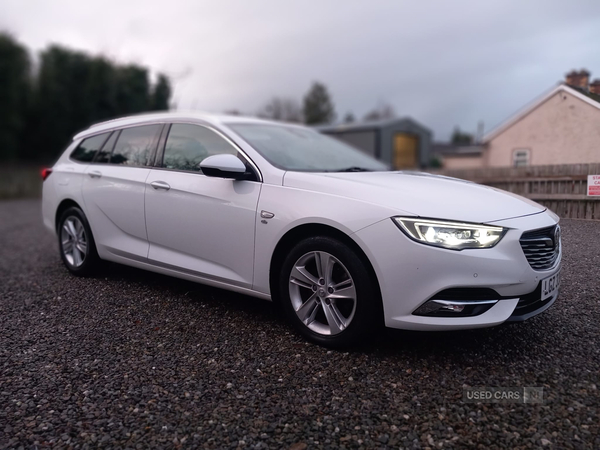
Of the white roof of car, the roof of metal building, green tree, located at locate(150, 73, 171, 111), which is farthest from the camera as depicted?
the roof of metal building

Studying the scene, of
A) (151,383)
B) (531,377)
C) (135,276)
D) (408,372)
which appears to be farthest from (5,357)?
(531,377)

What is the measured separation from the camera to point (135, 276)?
482 centimetres

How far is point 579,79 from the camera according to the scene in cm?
362

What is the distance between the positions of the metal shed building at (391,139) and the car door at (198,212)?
2130cm

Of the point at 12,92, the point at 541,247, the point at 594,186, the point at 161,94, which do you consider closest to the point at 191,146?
the point at 541,247

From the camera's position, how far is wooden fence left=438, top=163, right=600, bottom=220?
327 cm

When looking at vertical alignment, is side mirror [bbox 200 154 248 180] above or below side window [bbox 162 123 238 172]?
below

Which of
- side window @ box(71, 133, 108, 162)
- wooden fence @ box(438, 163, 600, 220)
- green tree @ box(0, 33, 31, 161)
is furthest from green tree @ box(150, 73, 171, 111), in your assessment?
wooden fence @ box(438, 163, 600, 220)

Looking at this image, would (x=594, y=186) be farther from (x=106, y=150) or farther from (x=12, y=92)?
(x=12, y=92)

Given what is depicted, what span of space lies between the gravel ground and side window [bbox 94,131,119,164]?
151 centimetres

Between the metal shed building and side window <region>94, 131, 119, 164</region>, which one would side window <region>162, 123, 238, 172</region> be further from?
the metal shed building

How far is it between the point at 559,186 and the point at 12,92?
20.1 meters
